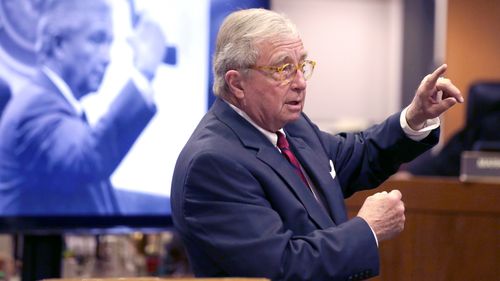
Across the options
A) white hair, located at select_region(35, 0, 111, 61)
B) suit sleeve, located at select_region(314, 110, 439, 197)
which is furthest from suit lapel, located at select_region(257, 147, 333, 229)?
white hair, located at select_region(35, 0, 111, 61)

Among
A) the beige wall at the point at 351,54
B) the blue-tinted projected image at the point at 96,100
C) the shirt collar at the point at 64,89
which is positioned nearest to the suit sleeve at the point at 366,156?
the blue-tinted projected image at the point at 96,100

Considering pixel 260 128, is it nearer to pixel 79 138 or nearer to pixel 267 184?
pixel 267 184

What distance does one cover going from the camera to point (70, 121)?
300cm

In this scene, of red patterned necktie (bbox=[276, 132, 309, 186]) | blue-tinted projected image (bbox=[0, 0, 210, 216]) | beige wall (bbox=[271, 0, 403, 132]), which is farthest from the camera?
beige wall (bbox=[271, 0, 403, 132])

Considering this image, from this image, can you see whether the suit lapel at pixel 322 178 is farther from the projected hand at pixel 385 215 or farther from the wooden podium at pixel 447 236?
the wooden podium at pixel 447 236

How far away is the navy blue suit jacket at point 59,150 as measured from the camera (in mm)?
2984

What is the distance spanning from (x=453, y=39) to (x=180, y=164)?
5045mm

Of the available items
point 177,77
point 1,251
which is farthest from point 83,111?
point 1,251

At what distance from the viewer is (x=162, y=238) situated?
389 cm

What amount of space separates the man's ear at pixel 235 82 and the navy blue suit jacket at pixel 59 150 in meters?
0.92

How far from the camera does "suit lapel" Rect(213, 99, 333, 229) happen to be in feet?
7.00

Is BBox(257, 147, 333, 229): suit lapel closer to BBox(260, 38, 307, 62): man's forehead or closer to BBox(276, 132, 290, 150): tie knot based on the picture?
BBox(276, 132, 290, 150): tie knot

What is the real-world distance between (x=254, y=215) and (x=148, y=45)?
120 cm

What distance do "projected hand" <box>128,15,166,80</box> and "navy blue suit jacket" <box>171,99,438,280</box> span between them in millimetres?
884
